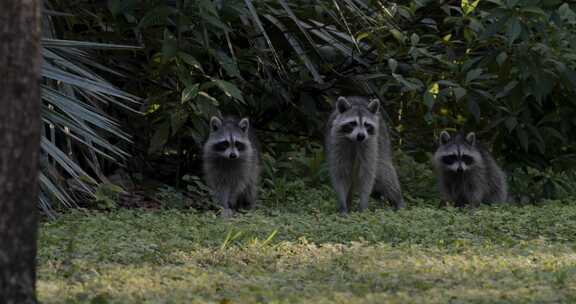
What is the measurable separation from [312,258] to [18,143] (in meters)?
2.32

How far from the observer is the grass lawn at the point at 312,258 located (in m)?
4.55

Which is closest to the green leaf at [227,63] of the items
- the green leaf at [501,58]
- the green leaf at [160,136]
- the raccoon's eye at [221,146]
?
the green leaf at [160,136]

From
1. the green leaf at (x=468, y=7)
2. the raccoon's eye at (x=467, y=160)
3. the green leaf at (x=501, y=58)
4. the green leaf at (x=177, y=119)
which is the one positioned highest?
the green leaf at (x=468, y=7)

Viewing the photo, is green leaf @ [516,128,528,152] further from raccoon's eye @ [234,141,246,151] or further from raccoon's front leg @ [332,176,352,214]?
raccoon's eye @ [234,141,246,151]

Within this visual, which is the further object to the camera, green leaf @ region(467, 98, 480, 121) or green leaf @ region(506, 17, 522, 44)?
green leaf @ region(467, 98, 480, 121)

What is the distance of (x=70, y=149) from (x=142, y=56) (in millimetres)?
1713

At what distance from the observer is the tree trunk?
3633mm

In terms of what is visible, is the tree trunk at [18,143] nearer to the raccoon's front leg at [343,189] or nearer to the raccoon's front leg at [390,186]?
the raccoon's front leg at [343,189]

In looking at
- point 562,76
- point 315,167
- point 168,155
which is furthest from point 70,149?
point 562,76

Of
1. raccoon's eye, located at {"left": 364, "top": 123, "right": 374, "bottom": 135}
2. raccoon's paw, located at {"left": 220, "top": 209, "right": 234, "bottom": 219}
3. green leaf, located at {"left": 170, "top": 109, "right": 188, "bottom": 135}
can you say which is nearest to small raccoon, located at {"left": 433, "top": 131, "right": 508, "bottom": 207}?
raccoon's eye, located at {"left": 364, "top": 123, "right": 374, "bottom": 135}

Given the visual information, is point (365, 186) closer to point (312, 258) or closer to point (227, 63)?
point (227, 63)

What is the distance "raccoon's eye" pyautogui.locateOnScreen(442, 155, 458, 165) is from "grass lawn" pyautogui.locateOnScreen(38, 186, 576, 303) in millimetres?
1938

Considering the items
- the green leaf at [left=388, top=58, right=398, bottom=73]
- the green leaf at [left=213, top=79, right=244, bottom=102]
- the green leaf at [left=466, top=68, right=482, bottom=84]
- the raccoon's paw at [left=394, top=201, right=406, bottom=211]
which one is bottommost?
the raccoon's paw at [left=394, top=201, right=406, bottom=211]

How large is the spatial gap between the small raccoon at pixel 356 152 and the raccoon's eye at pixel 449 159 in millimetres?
551
